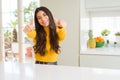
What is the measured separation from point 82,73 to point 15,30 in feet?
7.70

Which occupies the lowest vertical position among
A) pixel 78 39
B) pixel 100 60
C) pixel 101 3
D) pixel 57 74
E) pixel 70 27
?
pixel 100 60

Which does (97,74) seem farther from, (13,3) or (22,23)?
(13,3)

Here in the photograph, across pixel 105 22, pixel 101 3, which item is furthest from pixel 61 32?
pixel 105 22

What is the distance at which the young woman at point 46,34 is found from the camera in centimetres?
165

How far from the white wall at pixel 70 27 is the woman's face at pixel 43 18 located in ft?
2.52

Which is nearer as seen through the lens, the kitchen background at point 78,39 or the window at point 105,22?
the kitchen background at point 78,39

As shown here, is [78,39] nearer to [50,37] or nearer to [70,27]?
[70,27]

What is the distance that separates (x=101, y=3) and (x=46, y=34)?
3.78ft

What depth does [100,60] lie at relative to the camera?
7.64 ft

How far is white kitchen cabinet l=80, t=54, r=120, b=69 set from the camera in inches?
89.4

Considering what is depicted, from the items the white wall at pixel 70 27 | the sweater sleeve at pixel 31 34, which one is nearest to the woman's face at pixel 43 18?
the sweater sleeve at pixel 31 34

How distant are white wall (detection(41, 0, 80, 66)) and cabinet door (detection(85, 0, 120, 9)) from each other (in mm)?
250

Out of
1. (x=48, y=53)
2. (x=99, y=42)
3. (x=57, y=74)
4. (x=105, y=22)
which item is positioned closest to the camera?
(x=57, y=74)

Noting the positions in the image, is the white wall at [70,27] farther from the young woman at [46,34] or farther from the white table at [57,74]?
the white table at [57,74]
